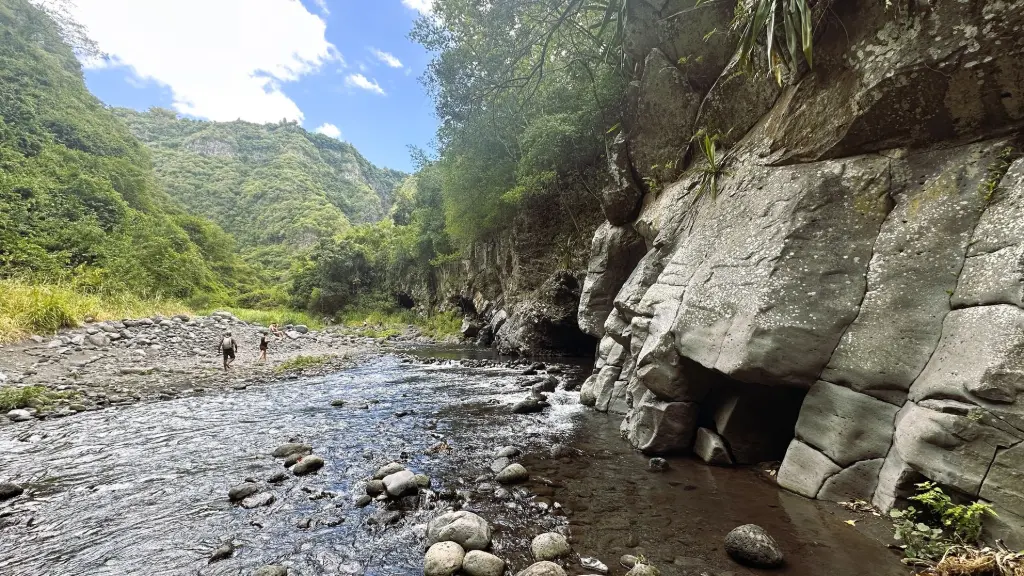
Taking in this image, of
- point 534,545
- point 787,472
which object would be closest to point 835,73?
point 787,472

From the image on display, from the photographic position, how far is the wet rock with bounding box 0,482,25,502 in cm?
511

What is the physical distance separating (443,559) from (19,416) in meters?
10.5

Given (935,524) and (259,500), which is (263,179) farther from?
(935,524)

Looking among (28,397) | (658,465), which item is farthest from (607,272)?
(28,397)

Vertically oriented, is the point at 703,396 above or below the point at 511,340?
above

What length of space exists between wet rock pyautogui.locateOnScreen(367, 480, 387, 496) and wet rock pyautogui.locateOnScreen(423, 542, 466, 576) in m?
1.76

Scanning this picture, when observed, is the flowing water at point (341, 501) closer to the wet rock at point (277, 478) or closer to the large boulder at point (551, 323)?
the wet rock at point (277, 478)

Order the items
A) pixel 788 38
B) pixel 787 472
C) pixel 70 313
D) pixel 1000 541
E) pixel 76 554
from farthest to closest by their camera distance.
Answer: pixel 70 313, pixel 788 38, pixel 787 472, pixel 76 554, pixel 1000 541

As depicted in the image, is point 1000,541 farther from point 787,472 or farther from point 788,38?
point 788,38

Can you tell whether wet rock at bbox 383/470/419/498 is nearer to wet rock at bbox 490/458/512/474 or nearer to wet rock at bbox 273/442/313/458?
wet rock at bbox 490/458/512/474

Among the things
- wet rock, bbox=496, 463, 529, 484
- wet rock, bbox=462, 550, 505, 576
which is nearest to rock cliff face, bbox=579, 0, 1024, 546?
wet rock, bbox=496, 463, 529, 484

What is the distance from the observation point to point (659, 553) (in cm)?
400

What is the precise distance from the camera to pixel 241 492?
210 inches

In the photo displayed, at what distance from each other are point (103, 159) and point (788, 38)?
5930 centimetres
